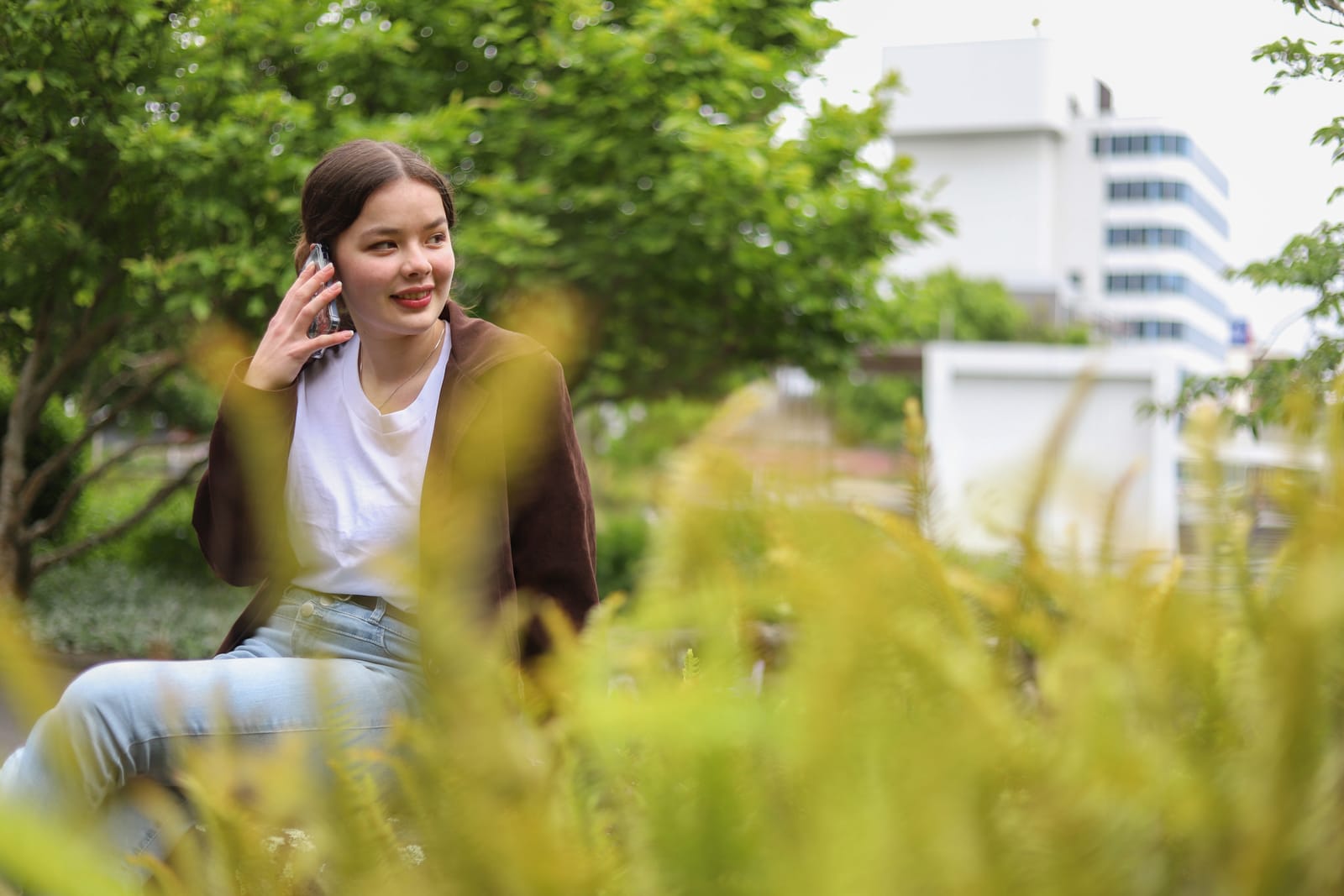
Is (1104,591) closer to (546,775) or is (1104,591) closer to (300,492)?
(546,775)

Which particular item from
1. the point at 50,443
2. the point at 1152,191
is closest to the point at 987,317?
the point at 1152,191

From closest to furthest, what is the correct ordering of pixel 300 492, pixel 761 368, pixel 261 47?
pixel 300 492, pixel 261 47, pixel 761 368

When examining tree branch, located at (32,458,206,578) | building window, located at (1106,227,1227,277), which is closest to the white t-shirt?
tree branch, located at (32,458,206,578)

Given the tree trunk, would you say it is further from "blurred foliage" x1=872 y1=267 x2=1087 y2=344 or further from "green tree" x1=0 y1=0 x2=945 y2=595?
"blurred foliage" x1=872 y1=267 x2=1087 y2=344

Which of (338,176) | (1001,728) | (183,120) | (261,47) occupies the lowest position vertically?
(1001,728)

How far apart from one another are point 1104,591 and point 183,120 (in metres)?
6.08

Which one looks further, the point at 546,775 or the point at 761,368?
the point at 761,368

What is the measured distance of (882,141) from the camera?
848 centimetres

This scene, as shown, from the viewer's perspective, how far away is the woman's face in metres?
2.14

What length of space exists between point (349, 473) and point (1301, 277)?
1859mm

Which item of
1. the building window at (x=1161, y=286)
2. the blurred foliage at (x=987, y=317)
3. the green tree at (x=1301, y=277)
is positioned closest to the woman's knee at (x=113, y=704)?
the green tree at (x=1301, y=277)

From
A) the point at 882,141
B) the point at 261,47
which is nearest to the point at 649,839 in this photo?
the point at 261,47

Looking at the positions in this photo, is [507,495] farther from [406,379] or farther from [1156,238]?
[1156,238]

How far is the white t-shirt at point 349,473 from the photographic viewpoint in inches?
79.0
